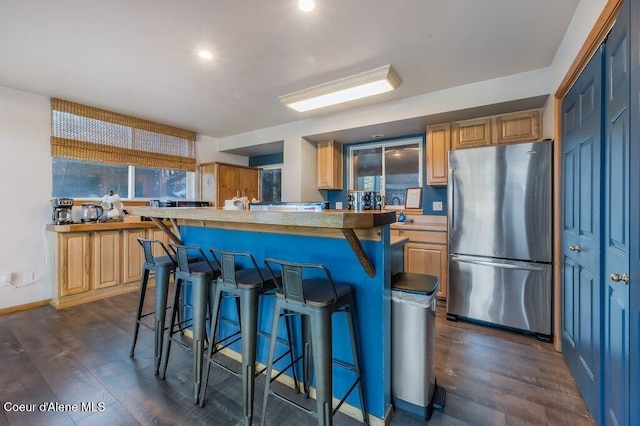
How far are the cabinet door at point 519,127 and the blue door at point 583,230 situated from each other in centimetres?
73

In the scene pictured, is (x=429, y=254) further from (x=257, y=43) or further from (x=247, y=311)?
(x=257, y=43)

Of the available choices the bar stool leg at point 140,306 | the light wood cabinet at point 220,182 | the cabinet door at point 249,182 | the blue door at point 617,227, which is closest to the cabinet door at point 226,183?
the light wood cabinet at point 220,182

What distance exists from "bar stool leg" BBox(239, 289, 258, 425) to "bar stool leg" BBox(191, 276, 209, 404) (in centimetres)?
38

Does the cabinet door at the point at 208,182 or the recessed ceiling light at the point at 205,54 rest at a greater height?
the recessed ceiling light at the point at 205,54

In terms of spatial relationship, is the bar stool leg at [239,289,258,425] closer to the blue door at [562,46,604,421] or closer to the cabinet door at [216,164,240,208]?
the blue door at [562,46,604,421]

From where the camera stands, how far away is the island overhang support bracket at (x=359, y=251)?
120 cm

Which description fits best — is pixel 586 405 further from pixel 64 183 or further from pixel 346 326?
pixel 64 183

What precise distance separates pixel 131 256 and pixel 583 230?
15.0 ft

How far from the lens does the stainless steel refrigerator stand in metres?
2.37

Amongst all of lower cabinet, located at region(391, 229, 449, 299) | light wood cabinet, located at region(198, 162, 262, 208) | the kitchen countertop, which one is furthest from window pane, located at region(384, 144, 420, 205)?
light wood cabinet, located at region(198, 162, 262, 208)

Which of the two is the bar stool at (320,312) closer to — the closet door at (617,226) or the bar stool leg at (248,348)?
the bar stool leg at (248,348)

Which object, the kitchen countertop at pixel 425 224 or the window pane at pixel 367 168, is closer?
the kitchen countertop at pixel 425 224

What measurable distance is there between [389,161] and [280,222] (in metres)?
3.18

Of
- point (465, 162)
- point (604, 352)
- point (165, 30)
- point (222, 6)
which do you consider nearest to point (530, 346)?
point (604, 352)
